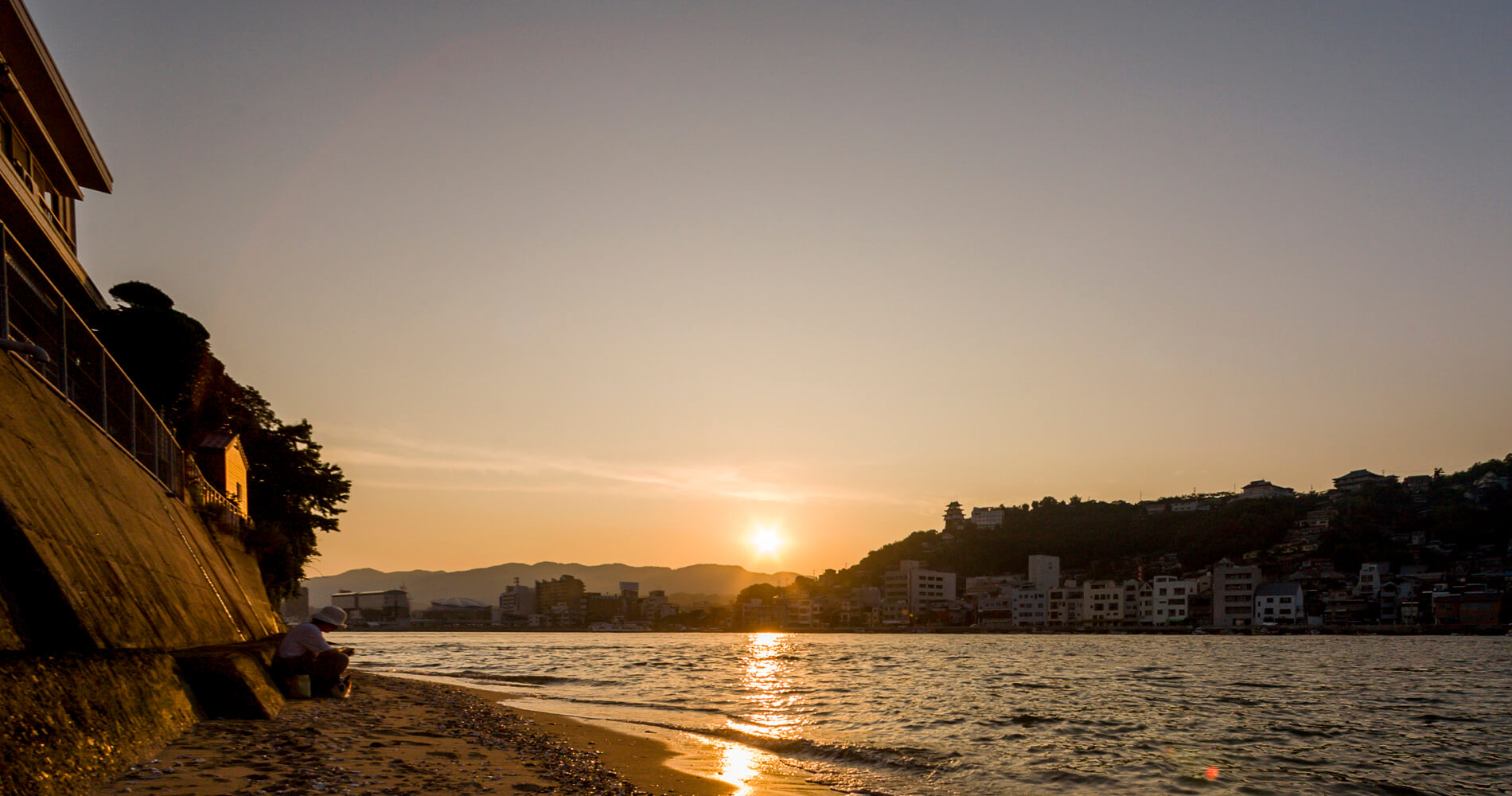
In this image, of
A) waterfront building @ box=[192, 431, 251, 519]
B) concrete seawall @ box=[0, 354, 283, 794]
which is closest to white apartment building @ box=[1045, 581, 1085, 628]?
waterfront building @ box=[192, 431, 251, 519]

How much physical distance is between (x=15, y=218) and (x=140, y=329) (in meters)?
4.99

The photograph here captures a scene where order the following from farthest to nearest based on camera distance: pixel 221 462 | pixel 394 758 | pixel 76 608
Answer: pixel 221 462, pixel 394 758, pixel 76 608

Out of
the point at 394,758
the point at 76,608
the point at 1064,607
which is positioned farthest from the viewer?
the point at 1064,607

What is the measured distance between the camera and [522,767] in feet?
38.5

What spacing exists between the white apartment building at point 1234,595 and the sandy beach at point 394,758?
138 m

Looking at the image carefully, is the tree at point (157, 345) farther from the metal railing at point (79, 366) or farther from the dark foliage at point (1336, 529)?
the dark foliage at point (1336, 529)

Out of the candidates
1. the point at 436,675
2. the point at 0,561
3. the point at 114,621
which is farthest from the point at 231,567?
the point at 436,675

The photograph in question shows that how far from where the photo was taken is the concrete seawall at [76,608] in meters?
5.45

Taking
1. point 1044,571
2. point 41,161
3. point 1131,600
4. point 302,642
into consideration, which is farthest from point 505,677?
point 1044,571

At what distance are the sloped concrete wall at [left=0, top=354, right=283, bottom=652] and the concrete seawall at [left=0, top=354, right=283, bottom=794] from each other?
0.06 ft

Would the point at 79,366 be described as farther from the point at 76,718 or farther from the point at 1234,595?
the point at 1234,595

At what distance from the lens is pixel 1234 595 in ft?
447

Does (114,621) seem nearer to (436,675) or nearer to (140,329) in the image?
(140,329)

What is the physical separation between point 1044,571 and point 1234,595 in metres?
41.9
